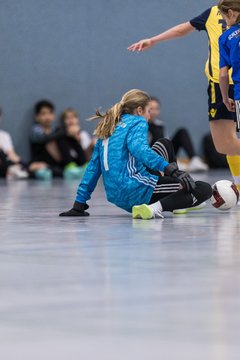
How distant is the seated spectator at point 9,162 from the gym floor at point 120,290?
779cm

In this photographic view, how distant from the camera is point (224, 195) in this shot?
687cm

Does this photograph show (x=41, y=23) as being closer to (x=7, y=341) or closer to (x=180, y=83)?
(x=180, y=83)

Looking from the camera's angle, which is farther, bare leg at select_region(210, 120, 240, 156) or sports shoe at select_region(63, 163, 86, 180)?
sports shoe at select_region(63, 163, 86, 180)

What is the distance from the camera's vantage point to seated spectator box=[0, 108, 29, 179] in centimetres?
1397

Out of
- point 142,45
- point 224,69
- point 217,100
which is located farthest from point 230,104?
point 142,45

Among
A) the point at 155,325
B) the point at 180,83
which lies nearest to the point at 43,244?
the point at 155,325

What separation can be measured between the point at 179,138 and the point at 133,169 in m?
9.13

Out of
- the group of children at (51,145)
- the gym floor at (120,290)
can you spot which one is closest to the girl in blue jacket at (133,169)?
the gym floor at (120,290)

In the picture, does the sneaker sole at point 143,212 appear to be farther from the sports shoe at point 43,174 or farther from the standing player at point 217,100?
the sports shoe at point 43,174

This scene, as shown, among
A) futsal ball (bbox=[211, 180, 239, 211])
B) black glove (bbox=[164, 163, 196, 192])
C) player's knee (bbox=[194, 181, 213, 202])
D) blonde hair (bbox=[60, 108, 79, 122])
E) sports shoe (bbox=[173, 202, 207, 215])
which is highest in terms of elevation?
black glove (bbox=[164, 163, 196, 192])

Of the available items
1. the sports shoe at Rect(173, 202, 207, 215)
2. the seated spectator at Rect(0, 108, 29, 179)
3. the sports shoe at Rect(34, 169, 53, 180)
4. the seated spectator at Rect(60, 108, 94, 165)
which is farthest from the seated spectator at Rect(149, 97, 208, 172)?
the sports shoe at Rect(173, 202, 207, 215)

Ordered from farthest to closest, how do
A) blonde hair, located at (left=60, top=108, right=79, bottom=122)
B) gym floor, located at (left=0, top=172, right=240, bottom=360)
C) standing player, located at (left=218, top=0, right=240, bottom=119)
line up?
blonde hair, located at (left=60, top=108, right=79, bottom=122)
standing player, located at (left=218, top=0, right=240, bottom=119)
gym floor, located at (left=0, top=172, right=240, bottom=360)

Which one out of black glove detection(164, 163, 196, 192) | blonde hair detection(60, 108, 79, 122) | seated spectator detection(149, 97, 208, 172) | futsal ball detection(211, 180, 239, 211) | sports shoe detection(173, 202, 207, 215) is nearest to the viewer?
black glove detection(164, 163, 196, 192)

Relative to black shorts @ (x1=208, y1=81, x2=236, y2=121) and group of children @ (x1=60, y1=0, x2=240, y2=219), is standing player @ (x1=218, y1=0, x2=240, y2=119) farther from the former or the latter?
black shorts @ (x1=208, y1=81, x2=236, y2=121)
